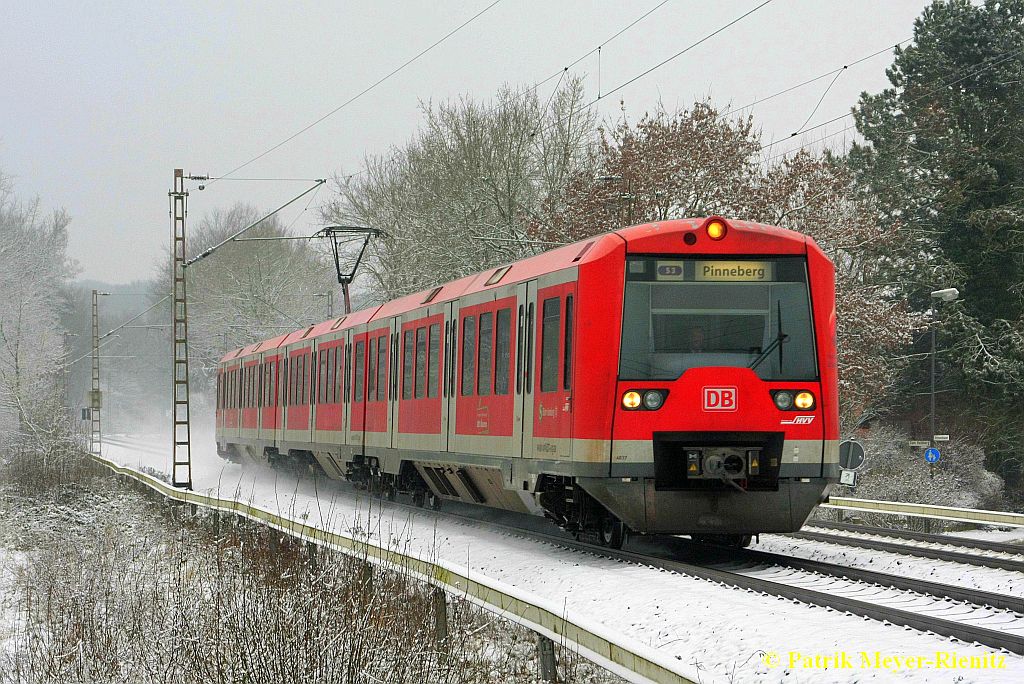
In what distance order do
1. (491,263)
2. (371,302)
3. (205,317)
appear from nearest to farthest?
1. (491,263)
2. (371,302)
3. (205,317)

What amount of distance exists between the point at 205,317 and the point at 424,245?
2747cm

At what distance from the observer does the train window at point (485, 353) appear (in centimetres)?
1447

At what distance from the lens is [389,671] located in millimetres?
6832

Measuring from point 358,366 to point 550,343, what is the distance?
928 centimetres

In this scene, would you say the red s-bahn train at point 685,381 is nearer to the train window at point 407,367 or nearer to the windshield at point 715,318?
the windshield at point 715,318

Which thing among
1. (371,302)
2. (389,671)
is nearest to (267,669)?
(389,671)

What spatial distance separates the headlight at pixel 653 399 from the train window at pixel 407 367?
22.6 feet

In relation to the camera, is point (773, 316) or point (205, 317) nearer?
point (773, 316)

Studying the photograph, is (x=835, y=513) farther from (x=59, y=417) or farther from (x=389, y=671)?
(x=59, y=417)

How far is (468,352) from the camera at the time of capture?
1538 centimetres

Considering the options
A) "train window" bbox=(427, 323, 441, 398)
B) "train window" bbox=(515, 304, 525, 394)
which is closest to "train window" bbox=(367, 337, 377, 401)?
"train window" bbox=(427, 323, 441, 398)

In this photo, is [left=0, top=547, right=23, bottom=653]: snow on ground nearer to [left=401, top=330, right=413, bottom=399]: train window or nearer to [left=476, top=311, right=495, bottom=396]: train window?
[left=476, top=311, right=495, bottom=396]: train window

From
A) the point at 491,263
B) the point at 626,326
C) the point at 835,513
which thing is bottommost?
the point at 835,513

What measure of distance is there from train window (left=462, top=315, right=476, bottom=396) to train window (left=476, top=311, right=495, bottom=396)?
24cm
